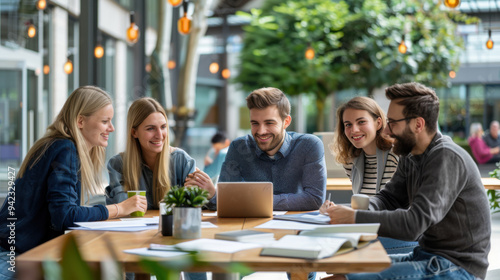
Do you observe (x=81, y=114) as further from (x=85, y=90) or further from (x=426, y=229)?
(x=426, y=229)

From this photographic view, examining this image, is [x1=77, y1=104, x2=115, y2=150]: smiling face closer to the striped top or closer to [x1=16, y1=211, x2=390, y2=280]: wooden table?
[x1=16, y1=211, x2=390, y2=280]: wooden table

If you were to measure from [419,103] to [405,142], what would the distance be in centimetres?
15

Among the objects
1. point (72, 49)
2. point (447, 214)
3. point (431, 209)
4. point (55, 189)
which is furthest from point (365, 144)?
point (72, 49)

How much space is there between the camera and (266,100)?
3086 mm

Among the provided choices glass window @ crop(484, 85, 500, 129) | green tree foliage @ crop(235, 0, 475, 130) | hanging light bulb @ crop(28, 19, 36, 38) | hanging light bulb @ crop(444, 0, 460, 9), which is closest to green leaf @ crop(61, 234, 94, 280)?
hanging light bulb @ crop(444, 0, 460, 9)

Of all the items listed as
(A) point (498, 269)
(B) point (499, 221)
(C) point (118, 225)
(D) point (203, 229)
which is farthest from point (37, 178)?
(B) point (499, 221)

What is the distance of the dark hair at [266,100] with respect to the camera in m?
3.09

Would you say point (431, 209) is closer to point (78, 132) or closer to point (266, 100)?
point (266, 100)

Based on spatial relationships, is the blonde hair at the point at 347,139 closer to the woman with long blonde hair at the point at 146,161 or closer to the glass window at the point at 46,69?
the woman with long blonde hair at the point at 146,161

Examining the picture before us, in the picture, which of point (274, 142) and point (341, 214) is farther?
point (274, 142)

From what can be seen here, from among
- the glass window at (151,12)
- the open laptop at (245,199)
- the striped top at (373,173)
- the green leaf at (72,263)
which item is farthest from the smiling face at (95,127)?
the glass window at (151,12)

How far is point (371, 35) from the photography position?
588 inches

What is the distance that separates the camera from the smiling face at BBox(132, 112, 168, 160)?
120 inches

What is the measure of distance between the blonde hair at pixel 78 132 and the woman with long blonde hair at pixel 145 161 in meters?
0.29
